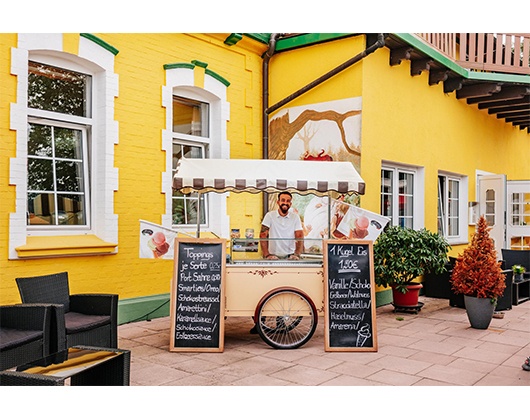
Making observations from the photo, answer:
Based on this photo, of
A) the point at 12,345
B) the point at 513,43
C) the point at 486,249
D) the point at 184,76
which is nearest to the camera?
the point at 12,345

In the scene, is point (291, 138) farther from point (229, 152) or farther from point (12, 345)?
point (12, 345)

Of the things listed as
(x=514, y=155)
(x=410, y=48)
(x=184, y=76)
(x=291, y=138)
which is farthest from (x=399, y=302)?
(x=514, y=155)

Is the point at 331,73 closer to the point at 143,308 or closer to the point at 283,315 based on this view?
the point at 283,315

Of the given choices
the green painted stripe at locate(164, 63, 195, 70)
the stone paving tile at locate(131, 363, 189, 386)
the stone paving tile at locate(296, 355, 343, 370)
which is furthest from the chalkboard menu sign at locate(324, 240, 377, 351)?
the green painted stripe at locate(164, 63, 195, 70)

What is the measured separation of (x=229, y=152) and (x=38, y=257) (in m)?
3.50

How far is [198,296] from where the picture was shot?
18.0ft

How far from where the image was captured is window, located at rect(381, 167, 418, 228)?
28.9ft

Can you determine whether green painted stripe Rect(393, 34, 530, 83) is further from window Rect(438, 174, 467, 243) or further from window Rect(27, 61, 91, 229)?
window Rect(27, 61, 91, 229)

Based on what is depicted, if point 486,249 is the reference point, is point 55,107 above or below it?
above

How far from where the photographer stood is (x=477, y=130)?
11742 mm

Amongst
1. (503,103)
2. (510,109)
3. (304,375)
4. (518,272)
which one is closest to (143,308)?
(304,375)

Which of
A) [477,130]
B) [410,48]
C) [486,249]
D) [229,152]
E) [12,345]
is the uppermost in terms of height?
[410,48]

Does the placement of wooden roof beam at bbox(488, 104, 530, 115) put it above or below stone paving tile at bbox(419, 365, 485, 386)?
above

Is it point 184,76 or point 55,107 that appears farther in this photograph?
point 184,76
